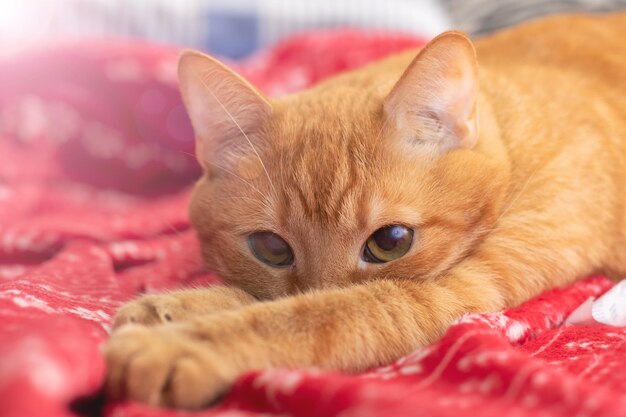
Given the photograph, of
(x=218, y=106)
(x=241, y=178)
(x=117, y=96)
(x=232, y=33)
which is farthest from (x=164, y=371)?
(x=232, y=33)

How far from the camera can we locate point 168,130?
288cm

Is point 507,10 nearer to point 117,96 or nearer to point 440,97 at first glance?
point 117,96

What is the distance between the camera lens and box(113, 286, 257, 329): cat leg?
1260mm

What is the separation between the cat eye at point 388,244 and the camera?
139cm

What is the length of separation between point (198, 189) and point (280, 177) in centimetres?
37

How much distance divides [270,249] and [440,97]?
0.52 meters

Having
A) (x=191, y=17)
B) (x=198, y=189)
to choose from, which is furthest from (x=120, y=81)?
(x=198, y=189)

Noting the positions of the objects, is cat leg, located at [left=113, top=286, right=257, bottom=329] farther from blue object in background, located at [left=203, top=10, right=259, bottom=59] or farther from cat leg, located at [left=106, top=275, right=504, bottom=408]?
blue object in background, located at [left=203, top=10, right=259, bottom=59]

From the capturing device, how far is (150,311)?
129 cm

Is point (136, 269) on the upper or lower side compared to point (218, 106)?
lower

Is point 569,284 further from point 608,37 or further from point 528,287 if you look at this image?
point 608,37

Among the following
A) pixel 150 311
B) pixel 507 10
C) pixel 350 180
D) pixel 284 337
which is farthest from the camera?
pixel 507 10

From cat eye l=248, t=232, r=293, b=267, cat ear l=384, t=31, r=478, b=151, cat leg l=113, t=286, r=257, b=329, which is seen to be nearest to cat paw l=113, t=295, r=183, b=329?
cat leg l=113, t=286, r=257, b=329

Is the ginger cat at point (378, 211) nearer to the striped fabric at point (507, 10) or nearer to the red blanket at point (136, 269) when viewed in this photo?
the red blanket at point (136, 269)
